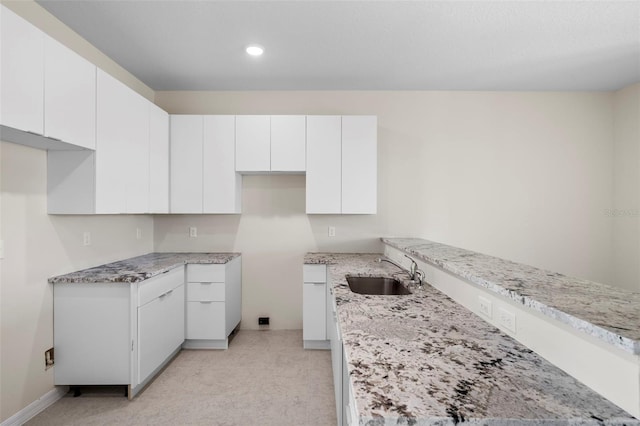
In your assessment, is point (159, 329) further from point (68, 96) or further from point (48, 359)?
point (68, 96)

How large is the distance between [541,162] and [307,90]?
113 inches

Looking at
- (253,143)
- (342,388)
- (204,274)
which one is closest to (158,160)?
(253,143)

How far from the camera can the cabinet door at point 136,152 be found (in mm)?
2402

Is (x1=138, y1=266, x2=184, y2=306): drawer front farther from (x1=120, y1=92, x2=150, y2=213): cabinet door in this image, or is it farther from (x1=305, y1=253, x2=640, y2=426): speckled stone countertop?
(x1=305, y1=253, x2=640, y2=426): speckled stone countertop

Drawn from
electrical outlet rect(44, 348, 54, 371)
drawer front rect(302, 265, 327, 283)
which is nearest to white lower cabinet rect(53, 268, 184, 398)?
electrical outlet rect(44, 348, 54, 371)

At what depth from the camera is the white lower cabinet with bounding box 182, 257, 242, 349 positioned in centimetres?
288

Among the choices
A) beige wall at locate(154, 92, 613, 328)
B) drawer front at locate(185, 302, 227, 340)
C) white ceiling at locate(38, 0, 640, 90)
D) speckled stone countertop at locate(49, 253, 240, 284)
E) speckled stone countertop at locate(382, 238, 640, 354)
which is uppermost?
white ceiling at locate(38, 0, 640, 90)

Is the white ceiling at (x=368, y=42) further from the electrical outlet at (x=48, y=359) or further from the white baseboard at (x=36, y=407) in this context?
the white baseboard at (x=36, y=407)

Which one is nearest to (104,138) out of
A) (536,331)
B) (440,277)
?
(440,277)

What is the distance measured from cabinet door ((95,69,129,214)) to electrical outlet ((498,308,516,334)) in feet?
8.34

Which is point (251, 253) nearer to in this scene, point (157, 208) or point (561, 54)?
point (157, 208)

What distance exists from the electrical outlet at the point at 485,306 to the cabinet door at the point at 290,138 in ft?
7.06

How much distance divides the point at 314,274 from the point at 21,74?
2.44m

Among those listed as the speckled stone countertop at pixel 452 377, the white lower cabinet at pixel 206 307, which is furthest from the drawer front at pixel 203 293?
the speckled stone countertop at pixel 452 377
